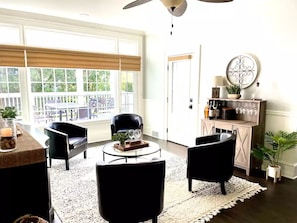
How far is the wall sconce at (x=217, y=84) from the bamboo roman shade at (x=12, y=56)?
3.77 m

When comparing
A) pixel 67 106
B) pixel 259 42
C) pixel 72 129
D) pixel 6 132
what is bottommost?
pixel 72 129

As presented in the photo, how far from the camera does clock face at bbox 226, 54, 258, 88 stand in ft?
12.6

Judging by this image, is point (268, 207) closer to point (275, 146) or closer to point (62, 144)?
point (275, 146)

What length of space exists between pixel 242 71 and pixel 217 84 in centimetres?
48

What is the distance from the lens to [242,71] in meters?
4.00

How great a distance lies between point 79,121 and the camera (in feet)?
17.7

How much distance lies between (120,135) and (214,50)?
2570 millimetres

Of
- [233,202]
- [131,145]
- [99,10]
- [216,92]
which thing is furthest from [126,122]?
[233,202]

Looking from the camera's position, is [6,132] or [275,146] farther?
[275,146]

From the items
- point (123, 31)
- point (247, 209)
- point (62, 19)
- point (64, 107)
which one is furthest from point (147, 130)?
point (247, 209)

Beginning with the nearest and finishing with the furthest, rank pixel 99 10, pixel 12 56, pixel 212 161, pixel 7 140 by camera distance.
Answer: pixel 7 140, pixel 212 161, pixel 99 10, pixel 12 56

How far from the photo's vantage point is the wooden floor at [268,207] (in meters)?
2.47

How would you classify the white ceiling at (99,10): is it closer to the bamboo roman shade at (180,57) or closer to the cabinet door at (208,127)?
the bamboo roman shade at (180,57)

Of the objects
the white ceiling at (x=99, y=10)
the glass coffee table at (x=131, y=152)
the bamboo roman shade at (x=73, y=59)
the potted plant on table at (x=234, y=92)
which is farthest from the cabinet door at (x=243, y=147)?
the bamboo roman shade at (x=73, y=59)
